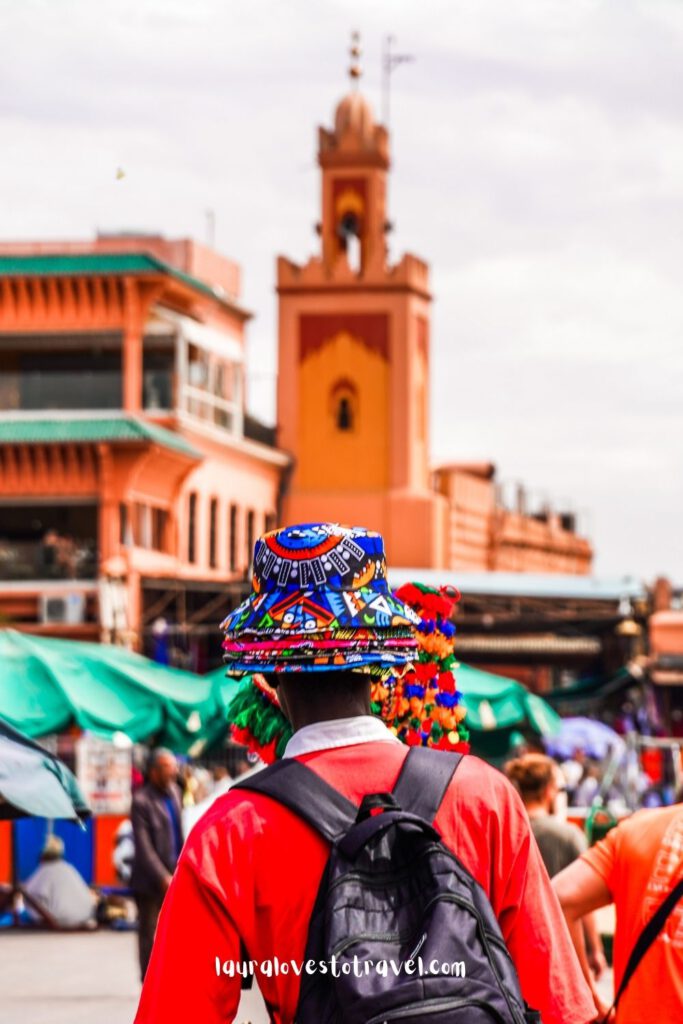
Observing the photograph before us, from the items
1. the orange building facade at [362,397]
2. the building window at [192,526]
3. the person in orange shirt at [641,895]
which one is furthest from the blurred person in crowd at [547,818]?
the orange building facade at [362,397]

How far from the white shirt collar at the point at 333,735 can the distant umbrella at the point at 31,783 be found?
413cm

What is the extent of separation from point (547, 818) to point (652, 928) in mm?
3980

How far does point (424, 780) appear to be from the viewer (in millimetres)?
3443

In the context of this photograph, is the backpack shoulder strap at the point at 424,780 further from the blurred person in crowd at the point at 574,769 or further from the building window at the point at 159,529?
the building window at the point at 159,529

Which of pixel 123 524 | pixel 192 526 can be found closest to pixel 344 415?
pixel 192 526

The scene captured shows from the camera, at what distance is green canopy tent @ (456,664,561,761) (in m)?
21.7

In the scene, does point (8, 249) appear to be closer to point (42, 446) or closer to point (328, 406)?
point (42, 446)

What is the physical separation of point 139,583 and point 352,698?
1629 inches

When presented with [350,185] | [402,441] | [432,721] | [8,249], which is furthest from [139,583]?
[432,721]

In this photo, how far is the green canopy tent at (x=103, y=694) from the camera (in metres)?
17.2

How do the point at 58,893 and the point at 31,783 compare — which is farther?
the point at 58,893

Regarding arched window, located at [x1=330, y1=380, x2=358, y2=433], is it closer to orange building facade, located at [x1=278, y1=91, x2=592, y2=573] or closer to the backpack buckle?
orange building facade, located at [x1=278, y1=91, x2=592, y2=573]

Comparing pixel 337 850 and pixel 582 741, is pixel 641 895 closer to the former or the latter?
pixel 337 850

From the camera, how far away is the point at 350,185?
5734 cm
